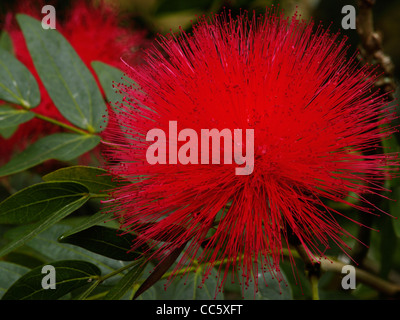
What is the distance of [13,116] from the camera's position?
1.87m

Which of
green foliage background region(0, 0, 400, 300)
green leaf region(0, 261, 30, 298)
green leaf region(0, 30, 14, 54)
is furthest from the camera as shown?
green leaf region(0, 30, 14, 54)

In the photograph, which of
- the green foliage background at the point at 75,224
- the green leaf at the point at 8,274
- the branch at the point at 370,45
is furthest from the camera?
the branch at the point at 370,45

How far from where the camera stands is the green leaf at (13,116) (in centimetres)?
183

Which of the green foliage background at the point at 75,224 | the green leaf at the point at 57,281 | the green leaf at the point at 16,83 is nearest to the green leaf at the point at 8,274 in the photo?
the green foliage background at the point at 75,224

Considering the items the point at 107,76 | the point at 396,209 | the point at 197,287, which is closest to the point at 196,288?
the point at 197,287

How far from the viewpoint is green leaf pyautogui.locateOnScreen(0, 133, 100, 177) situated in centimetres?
174

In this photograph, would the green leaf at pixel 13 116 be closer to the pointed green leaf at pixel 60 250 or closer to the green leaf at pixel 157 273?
the pointed green leaf at pixel 60 250

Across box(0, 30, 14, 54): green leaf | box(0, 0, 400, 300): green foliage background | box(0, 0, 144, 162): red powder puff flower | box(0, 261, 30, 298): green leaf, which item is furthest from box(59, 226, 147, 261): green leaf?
box(0, 30, 14, 54): green leaf

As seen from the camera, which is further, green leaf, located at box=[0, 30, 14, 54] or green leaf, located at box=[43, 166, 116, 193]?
green leaf, located at box=[0, 30, 14, 54]

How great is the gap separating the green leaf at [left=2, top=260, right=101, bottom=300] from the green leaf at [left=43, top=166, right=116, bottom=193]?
0.24m

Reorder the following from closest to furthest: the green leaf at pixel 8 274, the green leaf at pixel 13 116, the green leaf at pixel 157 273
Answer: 1. the green leaf at pixel 157 273
2. the green leaf at pixel 8 274
3. the green leaf at pixel 13 116

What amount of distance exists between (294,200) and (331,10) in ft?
5.45

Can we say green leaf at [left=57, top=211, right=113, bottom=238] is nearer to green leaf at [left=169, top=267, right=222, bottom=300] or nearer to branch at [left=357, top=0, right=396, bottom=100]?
green leaf at [left=169, top=267, right=222, bottom=300]
